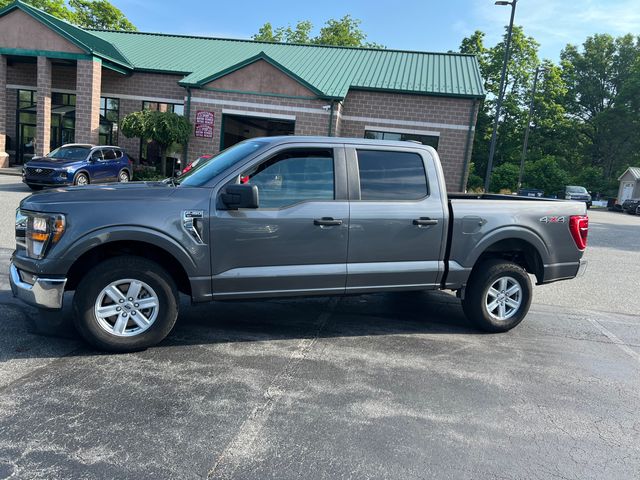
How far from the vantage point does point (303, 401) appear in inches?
141

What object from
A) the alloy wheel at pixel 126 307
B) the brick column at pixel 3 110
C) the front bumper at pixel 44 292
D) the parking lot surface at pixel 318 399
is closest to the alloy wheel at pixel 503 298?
the parking lot surface at pixel 318 399

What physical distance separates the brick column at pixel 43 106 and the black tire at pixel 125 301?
71.9 feet

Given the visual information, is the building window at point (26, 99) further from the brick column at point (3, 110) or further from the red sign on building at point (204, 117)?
the red sign on building at point (204, 117)

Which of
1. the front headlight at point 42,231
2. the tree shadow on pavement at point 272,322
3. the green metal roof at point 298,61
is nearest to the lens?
the front headlight at point 42,231

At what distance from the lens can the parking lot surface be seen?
2854 mm

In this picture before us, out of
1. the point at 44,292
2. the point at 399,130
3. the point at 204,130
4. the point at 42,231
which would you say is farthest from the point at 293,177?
the point at 399,130

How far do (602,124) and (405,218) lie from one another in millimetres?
66006

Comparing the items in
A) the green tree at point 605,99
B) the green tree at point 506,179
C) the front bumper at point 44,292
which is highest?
the green tree at point 605,99

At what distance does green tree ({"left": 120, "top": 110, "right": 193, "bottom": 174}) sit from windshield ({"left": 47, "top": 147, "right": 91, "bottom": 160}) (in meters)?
3.61

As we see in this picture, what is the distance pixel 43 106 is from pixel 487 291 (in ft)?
77.4

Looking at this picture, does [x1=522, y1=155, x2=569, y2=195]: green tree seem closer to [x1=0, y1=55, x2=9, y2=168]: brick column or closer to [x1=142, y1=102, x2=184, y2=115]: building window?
[x1=142, y1=102, x2=184, y2=115]: building window

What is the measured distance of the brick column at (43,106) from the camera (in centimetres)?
2234

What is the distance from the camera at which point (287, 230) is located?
441 centimetres

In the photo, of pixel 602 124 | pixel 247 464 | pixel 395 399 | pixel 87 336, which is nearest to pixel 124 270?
pixel 87 336
